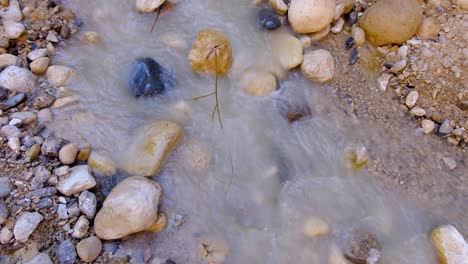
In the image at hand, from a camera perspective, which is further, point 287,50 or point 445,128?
point 287,50

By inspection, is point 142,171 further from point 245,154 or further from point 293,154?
point 293,154

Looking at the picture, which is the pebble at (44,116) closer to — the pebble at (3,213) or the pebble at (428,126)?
the pebble at (3,213)

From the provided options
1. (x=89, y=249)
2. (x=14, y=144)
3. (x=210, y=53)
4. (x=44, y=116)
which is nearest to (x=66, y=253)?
(x=89, y=249)

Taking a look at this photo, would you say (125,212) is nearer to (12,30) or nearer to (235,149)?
(235,149)

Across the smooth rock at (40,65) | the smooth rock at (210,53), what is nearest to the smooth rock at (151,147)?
the smooth rock at (210,53)

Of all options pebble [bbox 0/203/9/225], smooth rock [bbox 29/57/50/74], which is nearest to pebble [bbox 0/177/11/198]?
pebble [bbox 0/203/9/225]
